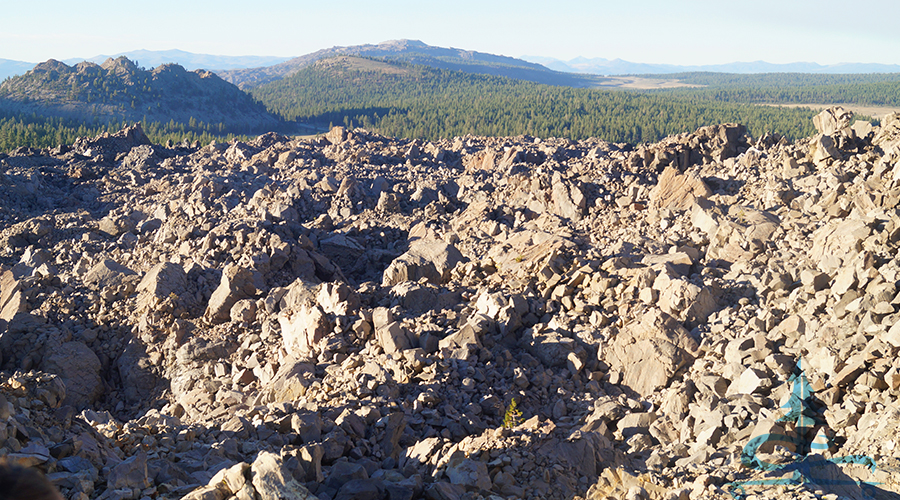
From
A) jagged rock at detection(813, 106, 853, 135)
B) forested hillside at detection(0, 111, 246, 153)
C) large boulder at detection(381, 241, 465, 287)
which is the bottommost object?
large boulder at detection(381, 241, 465, 287)

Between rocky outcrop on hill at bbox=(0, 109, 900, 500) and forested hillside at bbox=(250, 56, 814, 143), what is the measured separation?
6000cm

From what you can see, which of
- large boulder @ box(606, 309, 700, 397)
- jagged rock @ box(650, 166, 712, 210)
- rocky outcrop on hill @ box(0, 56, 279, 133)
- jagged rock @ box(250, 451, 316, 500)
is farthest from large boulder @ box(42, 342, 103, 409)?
rocky outcrop on hill @ box(0, 56, 279, 133)

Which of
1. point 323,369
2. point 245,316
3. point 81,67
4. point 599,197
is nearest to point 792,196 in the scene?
point 599,197

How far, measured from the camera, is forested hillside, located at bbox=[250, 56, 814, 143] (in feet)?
271

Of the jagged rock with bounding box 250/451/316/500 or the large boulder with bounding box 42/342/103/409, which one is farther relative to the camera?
the large boulder with bounding box 42/342/103/409

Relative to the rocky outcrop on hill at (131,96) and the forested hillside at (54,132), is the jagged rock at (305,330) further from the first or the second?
the rocky outcrop on hill at (131,96)

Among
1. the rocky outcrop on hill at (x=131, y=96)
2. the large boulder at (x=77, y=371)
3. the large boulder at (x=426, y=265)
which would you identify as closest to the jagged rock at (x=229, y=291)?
the large boulder at (x=77, y=371)

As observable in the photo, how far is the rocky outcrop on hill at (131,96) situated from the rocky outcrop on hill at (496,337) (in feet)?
274

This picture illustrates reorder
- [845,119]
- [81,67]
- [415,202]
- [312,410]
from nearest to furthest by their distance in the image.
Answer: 1. [312,410]
2. [845,119]
3. [415,202]
4. [81,67]

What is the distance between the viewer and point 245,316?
14.5 metres

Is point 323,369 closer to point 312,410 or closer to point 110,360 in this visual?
point 312,410

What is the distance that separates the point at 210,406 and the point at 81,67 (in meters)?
118

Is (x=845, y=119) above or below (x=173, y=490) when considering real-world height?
above

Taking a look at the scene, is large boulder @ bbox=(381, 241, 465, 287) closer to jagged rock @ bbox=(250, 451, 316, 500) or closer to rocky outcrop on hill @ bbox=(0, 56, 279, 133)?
jagged rock @ bbox=(250, 451, 316, 500)
